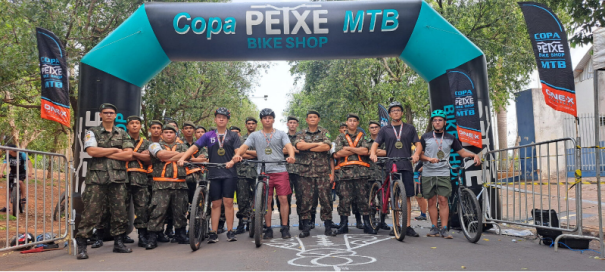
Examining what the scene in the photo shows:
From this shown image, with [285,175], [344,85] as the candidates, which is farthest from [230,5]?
[344,85]

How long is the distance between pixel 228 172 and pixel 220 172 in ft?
0.39

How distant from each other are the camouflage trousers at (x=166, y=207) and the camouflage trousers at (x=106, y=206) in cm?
41

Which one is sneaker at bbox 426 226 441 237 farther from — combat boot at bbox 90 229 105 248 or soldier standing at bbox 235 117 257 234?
combat boot at bbox 90 229 105 248

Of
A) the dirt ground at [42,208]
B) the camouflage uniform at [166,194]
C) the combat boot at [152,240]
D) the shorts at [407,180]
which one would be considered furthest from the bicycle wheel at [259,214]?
the dirt ground at [42,208]

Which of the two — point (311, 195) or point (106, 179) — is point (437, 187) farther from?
point (106, 179)

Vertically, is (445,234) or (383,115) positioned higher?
(383,115)

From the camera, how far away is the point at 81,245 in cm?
624

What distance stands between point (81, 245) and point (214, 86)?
52.5 feet

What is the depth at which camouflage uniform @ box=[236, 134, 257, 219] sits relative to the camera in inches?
342

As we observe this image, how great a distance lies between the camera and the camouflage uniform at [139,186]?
702 cm

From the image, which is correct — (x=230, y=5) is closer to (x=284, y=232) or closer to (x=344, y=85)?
(x=284, y=232)

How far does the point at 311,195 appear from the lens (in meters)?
7.93

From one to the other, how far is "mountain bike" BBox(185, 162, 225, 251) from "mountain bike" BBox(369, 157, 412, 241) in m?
2.49

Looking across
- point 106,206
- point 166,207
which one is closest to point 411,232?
point 166,207
